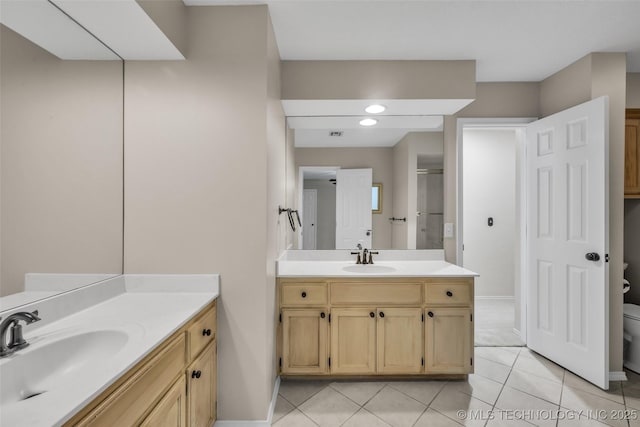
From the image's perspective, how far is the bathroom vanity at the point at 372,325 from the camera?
2.23m

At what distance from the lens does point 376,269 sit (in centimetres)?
256

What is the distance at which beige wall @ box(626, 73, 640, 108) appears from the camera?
2.71 meters

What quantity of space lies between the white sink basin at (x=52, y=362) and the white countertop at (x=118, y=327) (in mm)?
18

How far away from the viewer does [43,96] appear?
130 centimetres

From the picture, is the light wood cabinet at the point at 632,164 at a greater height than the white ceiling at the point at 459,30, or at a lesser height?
lesser

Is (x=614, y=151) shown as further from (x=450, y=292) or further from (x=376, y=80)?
(x=376, y=80)

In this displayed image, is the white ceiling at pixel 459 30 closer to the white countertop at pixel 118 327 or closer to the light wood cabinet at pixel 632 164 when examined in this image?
the light wood cabinet at pixel 632 164

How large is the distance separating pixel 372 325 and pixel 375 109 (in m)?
1.73

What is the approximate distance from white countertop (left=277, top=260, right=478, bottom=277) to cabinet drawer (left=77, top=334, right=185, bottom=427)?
1.00m

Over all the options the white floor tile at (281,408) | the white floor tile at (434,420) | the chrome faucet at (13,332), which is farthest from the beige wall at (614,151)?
the chrome faucet at (13,332)

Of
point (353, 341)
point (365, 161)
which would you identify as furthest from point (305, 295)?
point (365, 161)

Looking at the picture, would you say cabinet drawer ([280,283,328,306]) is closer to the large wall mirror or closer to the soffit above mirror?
the large wall mirror

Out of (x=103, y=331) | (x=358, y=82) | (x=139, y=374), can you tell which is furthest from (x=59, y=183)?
(x=358, y=82)

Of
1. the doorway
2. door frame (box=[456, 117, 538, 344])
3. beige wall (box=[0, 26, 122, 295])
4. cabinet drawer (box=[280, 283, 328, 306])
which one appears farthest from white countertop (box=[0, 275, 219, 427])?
the doorway
